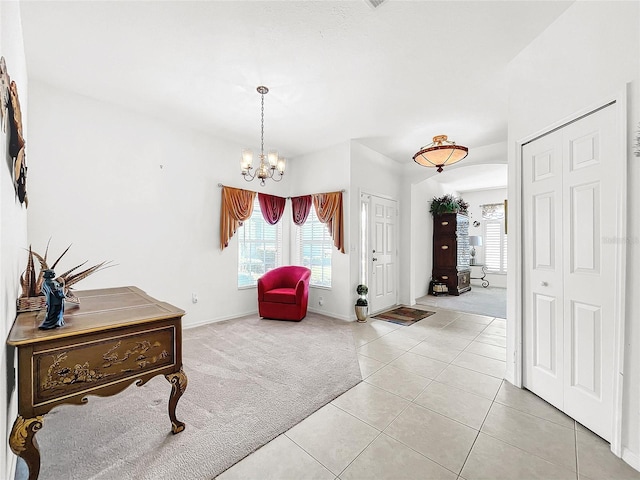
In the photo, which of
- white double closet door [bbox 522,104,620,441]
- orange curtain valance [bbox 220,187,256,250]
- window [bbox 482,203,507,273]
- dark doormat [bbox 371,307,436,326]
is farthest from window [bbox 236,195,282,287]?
window [bbox 482,203,507,273]

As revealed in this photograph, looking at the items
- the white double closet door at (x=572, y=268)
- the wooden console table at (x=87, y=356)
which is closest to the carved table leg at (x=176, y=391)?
the wooden console table at (x=87, y=356)

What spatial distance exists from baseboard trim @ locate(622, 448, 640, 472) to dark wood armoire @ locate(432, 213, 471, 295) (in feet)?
17.4

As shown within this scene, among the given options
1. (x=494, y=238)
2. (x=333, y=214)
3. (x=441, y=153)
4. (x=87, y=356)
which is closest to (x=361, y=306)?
(x=333, y=214)

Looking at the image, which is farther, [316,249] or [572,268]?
[316,249]

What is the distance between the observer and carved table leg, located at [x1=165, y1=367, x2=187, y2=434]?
1781 mm

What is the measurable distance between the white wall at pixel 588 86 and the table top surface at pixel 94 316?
269cm

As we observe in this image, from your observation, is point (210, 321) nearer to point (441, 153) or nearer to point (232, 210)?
point (232, 210)

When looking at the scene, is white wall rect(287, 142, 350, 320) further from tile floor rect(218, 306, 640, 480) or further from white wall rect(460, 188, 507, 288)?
white wall rect(460, 188, 507, 288)

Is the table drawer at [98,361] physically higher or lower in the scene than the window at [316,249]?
lower

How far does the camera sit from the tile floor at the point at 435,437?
1.55m

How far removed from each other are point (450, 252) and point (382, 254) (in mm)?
2527

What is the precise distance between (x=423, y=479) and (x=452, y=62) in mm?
3176

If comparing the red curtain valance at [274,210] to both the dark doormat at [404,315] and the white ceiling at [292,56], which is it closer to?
the white ceiling at [292,56]

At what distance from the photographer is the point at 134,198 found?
3564 mm
